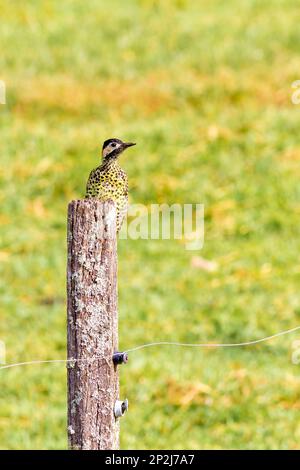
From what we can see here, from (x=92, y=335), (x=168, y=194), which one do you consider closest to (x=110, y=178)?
(x=92, y=335)

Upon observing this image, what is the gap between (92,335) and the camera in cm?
326

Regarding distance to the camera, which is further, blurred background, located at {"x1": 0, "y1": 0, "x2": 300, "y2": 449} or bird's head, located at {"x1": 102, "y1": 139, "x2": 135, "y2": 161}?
blurred background, located at {"x1": 0, "y1": 0, "x2": 300, "y2": 449}

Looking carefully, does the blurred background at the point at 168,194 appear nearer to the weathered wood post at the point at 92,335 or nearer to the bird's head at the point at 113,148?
the weathered wood post at the point at 92,335

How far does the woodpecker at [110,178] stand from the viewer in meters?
2.98

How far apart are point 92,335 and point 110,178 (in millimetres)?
521

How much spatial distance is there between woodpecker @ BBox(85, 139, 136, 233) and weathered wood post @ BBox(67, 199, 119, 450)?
81 mm

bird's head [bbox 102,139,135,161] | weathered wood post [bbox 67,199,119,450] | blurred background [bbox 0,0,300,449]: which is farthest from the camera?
blurred background [bbox 0,0,300,449]

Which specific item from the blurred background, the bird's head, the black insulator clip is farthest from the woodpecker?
the blurred background

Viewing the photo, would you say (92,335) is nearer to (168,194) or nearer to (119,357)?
(119,357)

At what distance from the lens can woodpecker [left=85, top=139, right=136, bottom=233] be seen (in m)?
2.98

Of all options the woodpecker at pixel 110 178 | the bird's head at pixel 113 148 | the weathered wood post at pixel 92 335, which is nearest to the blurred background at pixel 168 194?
the weathered wood post at pixel 92 335

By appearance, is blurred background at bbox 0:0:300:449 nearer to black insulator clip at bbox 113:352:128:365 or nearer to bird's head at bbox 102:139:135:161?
black insulator clip at bbox 113:352:128:365

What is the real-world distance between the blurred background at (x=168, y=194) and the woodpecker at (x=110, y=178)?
138 inches

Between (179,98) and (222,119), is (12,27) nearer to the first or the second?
(179,98)
